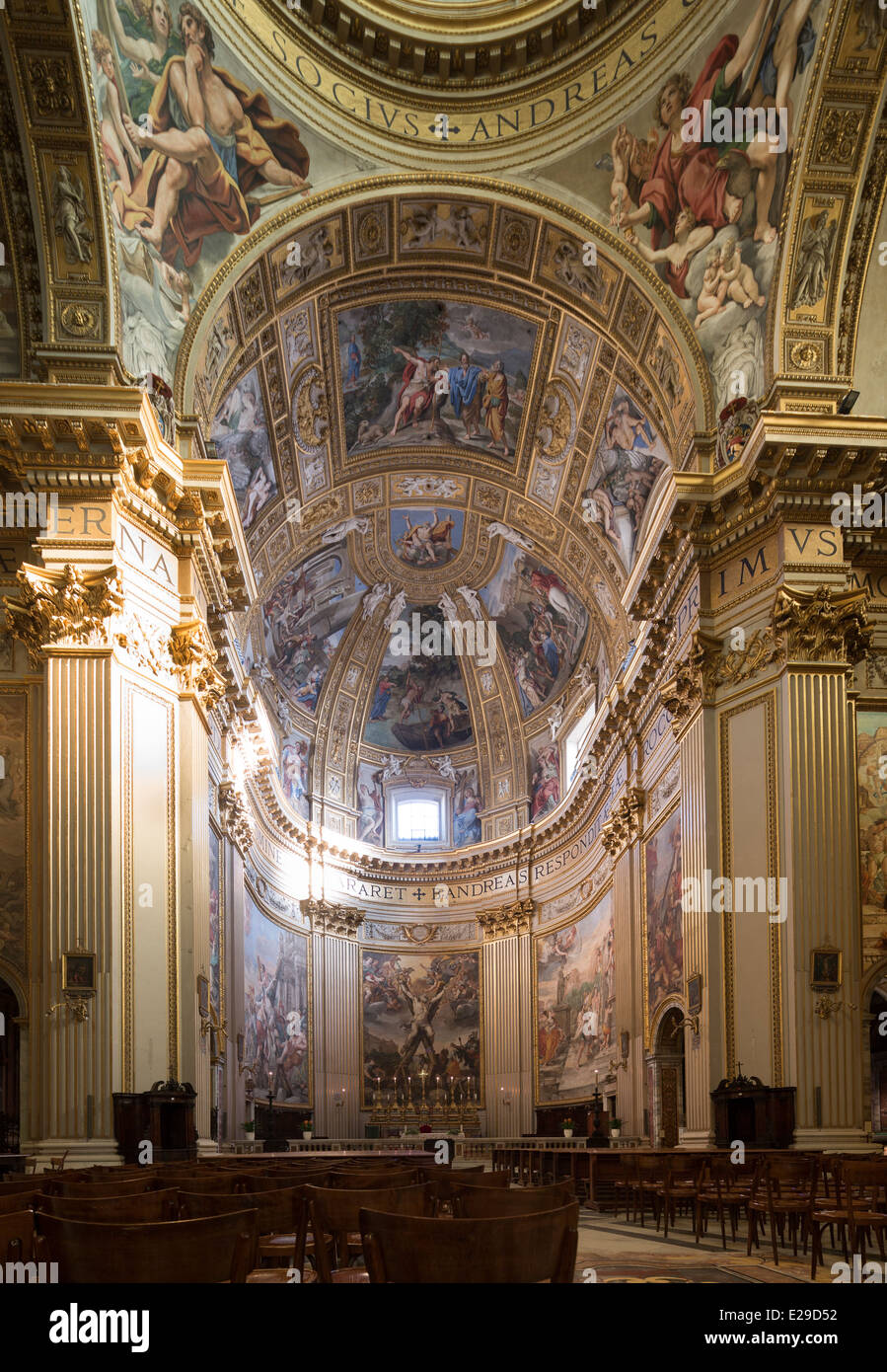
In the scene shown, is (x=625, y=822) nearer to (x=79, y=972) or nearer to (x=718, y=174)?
(x=718, y=174)

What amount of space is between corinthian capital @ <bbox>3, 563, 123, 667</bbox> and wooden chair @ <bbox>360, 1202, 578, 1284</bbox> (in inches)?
571

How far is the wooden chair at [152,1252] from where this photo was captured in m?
3.90

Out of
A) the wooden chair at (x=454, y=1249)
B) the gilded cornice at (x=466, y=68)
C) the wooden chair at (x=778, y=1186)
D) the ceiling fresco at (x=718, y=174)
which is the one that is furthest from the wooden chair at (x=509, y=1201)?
the gilded cornice at (x=466, y=68)

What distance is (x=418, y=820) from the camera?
1649 inches

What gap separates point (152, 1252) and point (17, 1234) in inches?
59.6

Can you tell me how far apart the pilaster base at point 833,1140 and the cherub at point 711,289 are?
12.6 metres

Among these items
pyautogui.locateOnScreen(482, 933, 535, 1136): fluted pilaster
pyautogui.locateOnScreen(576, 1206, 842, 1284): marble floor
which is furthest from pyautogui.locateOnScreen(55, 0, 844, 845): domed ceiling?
pyautogui.locateOnScreen(576, 1206, 842, 1284): marble floor

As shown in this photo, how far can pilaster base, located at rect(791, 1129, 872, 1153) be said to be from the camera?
16.8 metres

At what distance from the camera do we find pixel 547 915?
120ft

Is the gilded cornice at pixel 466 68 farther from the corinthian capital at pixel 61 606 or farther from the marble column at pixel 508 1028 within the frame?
the marble column at pixel 508 1028

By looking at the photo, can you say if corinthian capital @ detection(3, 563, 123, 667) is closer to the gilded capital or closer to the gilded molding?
the gilded capital

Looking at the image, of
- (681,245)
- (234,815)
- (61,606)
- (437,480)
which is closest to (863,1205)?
(61,606)

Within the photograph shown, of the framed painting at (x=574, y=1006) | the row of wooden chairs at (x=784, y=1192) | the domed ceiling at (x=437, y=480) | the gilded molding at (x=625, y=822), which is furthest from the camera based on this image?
the framed painting at (x=574, y=1006)
